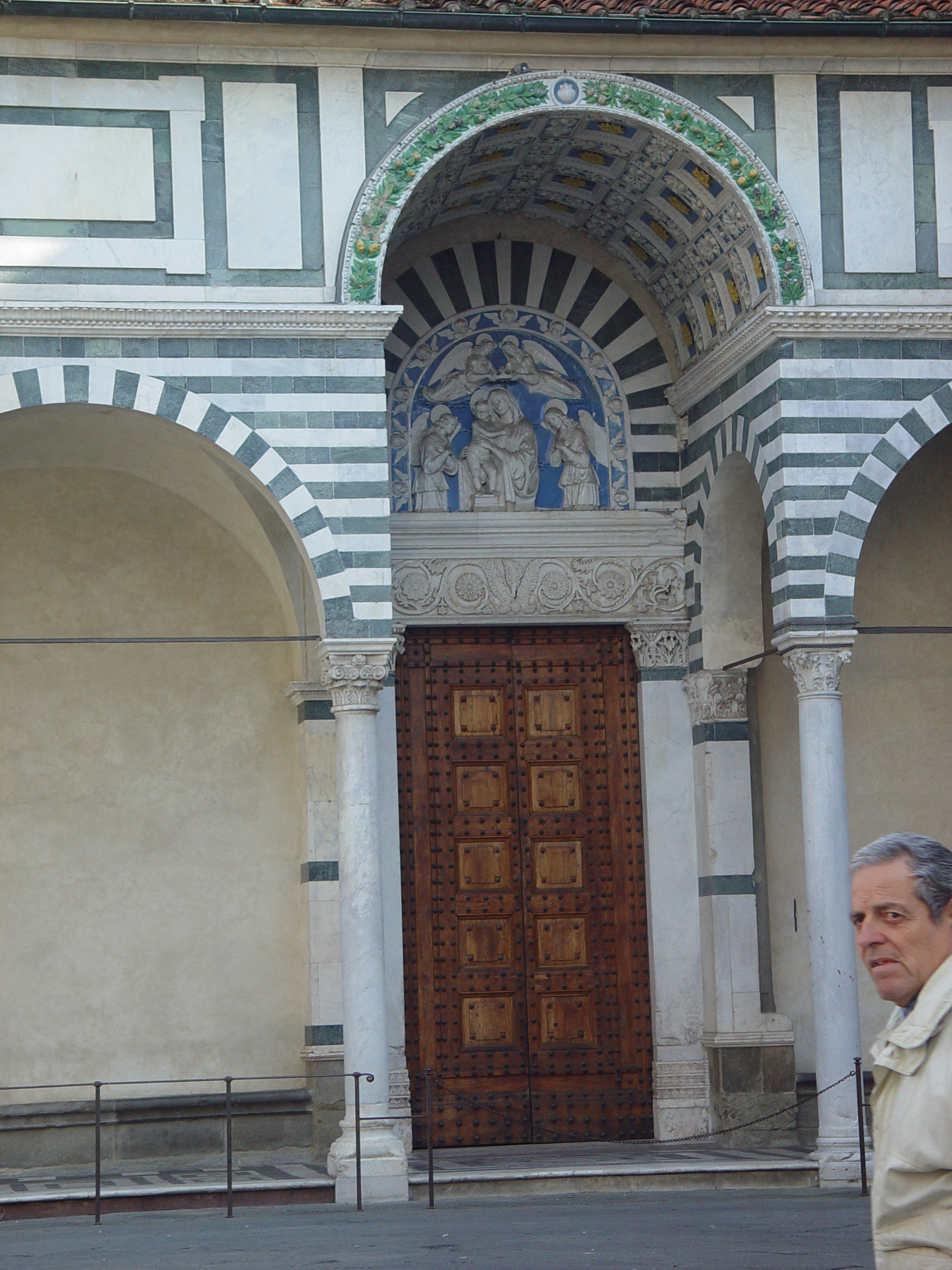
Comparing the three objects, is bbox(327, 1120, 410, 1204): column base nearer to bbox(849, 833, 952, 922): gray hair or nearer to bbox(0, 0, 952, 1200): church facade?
bbox(0, 0, 952, 1200): church facade

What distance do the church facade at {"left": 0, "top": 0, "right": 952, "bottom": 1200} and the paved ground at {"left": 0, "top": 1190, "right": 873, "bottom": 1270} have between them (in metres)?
0.77

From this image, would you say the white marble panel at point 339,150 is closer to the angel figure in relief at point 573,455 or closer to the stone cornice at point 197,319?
the stone cornice at point 197,319

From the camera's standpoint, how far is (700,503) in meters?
12.4

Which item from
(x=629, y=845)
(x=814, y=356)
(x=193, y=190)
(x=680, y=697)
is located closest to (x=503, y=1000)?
(x=629, y=845)

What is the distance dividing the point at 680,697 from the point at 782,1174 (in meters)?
3.48

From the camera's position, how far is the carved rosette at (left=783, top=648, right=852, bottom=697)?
10.7 m

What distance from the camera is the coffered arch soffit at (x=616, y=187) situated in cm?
1061

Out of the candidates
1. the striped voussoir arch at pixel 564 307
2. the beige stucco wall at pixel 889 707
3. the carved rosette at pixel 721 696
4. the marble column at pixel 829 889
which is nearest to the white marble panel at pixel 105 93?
the striped voussoir arch at pixel 564 307

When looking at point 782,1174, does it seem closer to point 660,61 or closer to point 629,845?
point 629,845

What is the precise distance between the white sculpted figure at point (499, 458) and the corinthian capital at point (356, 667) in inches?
94.1

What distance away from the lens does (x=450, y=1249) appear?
26.9 feet

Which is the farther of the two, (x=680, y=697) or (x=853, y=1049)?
(x=680, y=697)

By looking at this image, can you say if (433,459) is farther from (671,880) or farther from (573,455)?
(671,880)

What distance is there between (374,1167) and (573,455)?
521cm
